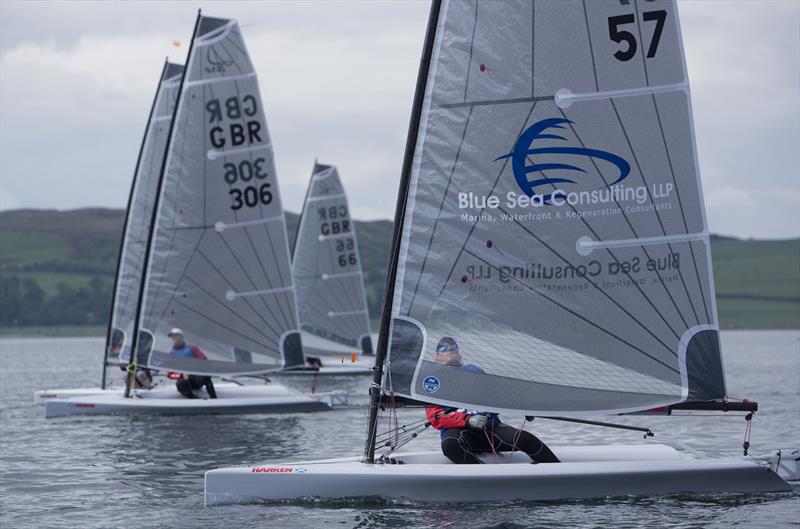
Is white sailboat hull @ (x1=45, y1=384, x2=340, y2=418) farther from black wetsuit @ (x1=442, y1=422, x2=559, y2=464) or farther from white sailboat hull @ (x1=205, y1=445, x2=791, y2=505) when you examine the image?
black wetsuit @ (x1=442, y1=422, x2=559, y2=464)

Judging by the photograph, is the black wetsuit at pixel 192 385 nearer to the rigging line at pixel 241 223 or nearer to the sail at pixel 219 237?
the sail at pixel 219 237

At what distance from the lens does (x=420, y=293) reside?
11961mm

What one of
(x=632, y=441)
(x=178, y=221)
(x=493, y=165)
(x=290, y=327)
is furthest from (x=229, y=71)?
(x=493, y=165)

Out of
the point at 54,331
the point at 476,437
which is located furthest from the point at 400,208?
the point at 54,331

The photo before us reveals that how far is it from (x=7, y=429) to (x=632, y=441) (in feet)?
38.6

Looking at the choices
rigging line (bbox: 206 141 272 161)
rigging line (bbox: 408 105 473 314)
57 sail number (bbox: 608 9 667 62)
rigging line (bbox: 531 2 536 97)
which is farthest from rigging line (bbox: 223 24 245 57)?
57 sail number (bbox: 608 9 667 62)

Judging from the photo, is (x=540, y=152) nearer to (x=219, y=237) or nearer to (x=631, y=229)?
(x=631, y=229)

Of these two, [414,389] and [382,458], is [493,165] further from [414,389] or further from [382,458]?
[382,458]

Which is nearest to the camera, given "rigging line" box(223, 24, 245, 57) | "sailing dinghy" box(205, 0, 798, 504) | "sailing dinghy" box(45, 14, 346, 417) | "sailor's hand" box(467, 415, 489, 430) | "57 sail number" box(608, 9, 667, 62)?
"57 sail number" box(608, 9, 667, 62)

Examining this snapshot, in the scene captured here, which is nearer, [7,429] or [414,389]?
[414,389]

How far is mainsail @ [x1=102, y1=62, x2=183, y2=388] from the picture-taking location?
1111 inches

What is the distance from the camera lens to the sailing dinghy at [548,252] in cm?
1179

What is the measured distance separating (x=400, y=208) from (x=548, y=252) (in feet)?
5.23

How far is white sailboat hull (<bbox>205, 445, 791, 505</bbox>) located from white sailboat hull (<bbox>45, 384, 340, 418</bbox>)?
32.4 feet
